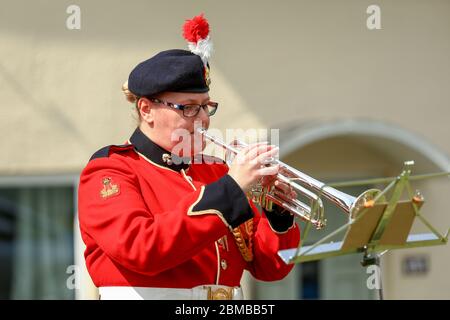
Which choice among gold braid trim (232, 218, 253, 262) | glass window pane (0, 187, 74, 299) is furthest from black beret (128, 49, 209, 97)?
glass window pane (0, 187, 74, 299)

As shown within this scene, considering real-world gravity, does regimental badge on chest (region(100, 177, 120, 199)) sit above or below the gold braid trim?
above

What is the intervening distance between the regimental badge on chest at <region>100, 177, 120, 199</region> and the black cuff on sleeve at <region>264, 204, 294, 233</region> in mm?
604

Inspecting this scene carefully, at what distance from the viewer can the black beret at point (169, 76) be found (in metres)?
3.50

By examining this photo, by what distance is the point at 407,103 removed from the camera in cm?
754

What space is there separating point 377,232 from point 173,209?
683mm

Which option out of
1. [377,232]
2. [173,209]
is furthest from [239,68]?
[377,232]

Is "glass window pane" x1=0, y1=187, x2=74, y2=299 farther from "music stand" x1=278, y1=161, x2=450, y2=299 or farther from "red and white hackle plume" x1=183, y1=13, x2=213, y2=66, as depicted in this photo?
"music stand" x1=278, y1=161, x2=450, y2=299

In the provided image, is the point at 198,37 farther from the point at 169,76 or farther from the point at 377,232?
the point at 377,232

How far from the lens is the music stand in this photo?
121 inches

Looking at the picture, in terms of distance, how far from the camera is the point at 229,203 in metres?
3.26

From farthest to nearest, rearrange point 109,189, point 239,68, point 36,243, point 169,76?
point 36,243, point 239,68, point 169,76, point 109,189

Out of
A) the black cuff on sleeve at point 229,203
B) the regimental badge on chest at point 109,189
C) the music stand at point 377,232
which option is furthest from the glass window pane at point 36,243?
the music stand at point 377,232

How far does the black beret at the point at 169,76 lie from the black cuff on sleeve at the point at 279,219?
1.61ft
